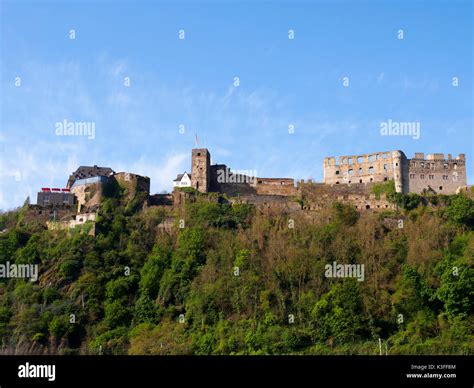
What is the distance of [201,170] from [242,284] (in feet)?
60.1

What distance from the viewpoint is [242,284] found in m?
43.1

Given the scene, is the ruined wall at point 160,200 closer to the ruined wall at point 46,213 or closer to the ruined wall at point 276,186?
the ruined wall at point 46,213

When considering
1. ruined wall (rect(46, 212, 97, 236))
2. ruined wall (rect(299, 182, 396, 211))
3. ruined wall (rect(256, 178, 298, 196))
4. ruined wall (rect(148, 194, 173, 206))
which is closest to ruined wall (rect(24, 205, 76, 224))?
ruined wall (rect(46, 212, 97, 236))

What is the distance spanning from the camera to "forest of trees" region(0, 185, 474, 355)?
3900 cm

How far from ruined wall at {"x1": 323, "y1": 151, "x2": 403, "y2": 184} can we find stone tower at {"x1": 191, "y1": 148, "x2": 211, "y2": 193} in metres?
10.2

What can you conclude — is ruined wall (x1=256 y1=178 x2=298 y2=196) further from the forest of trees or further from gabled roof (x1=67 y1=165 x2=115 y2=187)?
gabled roof (x1=67 y1=165 x2=115 y2=187)

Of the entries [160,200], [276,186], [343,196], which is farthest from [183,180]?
[343,196]

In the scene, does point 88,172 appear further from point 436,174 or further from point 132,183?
point 436,174

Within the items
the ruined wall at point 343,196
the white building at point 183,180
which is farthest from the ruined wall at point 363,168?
the white building at point 183,180

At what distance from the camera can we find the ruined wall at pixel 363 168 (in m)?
59.8

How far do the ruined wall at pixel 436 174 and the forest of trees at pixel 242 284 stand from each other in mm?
5547

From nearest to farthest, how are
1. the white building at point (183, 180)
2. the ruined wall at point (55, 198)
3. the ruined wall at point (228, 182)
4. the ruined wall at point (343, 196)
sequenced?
the ruined wall at point (343, 196) → the ruined wall at point (55, 198) → the ruined wall at point (228, 182) → the white building at point (183, 180)
